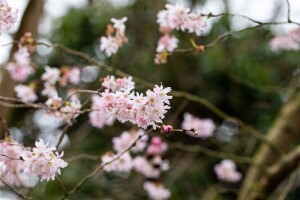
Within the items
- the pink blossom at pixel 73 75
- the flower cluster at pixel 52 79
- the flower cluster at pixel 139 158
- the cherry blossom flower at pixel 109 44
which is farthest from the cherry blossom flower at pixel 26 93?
the cherry blossom flower at pixel 109 44

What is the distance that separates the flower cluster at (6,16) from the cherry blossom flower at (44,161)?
0.35 metres

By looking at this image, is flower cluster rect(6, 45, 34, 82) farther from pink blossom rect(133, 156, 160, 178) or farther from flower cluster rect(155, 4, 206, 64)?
pink blossom rect(133, 156, 160, 178)

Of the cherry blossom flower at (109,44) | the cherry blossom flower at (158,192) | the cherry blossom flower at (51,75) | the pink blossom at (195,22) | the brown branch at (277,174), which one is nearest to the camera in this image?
the pink blossom at (195,22)

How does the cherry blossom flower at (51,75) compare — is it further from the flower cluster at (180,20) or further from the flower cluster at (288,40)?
the flower cluster at (288,40)

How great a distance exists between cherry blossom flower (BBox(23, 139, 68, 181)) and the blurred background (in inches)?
93.3

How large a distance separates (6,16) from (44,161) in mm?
406

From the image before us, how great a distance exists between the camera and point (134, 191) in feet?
11.3

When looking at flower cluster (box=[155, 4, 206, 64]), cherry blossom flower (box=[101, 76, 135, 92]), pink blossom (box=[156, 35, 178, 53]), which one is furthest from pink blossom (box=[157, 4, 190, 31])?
cherry blossom flower (box=[101, 76, 135, 92])

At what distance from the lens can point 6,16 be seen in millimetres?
1240

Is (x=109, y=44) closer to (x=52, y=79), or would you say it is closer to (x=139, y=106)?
(x=52, y=79)

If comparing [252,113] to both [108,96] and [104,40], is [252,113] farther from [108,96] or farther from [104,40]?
[108,96]

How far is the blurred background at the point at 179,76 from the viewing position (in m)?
3.66

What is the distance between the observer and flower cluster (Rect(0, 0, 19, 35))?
1231 millimetres

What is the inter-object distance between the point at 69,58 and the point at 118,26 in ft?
7.18
